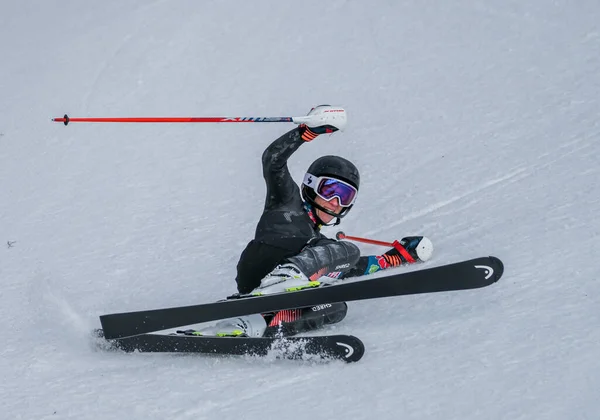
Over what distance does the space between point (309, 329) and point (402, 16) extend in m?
6.91

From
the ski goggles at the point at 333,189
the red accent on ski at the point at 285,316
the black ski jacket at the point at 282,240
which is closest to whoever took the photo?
the red accent on ski at the point at 285,316

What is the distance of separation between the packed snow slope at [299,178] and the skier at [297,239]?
0.35 metres

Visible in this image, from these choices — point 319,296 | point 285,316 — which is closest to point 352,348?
point 319,296

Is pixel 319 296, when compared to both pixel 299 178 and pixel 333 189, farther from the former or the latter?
pixel 299 178

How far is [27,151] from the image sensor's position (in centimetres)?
969

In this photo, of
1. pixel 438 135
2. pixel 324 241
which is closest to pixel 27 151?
pixel 438 135

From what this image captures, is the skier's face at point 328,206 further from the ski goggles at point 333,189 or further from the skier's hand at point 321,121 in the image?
the skier's hand at point 321,121

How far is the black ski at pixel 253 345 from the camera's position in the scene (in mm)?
4406

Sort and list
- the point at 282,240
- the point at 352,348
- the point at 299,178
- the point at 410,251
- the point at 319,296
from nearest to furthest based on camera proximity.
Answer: the point at 352,348
the point at 319,296
the point at 282,240
the point at 410,251
the point at 299,178

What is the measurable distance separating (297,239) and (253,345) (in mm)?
923

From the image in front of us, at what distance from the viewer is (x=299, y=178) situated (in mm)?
8125

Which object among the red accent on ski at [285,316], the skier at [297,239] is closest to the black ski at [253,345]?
the skier at [297,239]

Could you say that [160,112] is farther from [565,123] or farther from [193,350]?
[193,350]

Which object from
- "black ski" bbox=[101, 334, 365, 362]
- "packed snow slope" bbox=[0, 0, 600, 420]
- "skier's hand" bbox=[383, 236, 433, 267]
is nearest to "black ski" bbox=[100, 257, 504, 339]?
"black ski" bbox=[101, 334, 365, 362]
